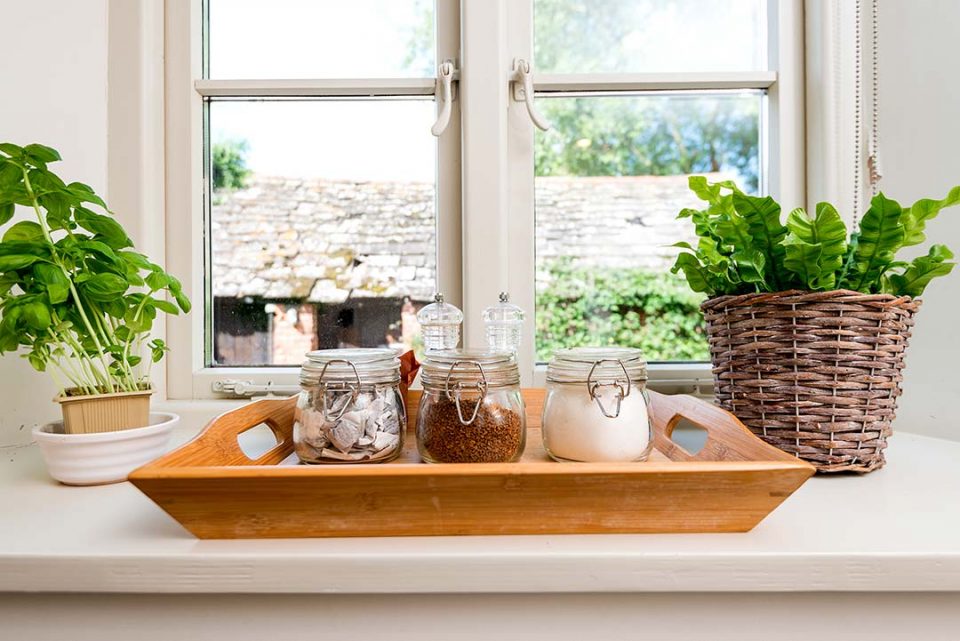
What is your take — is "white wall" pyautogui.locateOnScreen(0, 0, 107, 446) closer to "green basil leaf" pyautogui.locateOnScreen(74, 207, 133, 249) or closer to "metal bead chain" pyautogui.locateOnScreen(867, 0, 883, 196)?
"green basil leaf" pyautogui.locateOnScreen(74, 207, 133, 249)

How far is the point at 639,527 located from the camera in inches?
22.6

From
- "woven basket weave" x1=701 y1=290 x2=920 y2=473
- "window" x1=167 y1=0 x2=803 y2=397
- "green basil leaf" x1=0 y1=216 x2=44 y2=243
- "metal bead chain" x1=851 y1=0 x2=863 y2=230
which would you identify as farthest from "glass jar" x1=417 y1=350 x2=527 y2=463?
"metal bead chain" x1=851 y1=0 x2=863 y2=230

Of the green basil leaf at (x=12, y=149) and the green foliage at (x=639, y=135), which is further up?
the green foliage at (x=639, y=135)

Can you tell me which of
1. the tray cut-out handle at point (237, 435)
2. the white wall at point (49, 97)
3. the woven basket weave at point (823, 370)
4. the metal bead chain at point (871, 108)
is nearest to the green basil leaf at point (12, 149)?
the white wall at point (49, 97)

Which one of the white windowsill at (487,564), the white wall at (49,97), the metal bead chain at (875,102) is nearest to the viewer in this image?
the white windowsill at (487,564)

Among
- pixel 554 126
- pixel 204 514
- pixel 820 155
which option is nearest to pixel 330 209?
pixel 554 126

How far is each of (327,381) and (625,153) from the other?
0.78 metres

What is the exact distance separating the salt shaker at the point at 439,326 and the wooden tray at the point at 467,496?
38 centimetres

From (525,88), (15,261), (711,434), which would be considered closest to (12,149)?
(15,261)

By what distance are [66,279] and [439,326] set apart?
0.51 metres

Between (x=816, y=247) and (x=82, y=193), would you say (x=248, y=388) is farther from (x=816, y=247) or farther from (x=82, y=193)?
(x=816, y=247)

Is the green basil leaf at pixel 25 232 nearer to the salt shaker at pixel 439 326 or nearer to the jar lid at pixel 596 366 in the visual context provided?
the salt shaker at pixel 439 326

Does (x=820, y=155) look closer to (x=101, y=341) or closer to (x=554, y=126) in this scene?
(x=554, y=126)

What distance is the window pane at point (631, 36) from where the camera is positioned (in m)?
1.15
